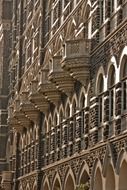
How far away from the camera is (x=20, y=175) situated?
51.4 meters

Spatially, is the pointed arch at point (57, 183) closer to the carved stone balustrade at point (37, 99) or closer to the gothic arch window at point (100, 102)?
the carved stone balustrade at point (37, 99)

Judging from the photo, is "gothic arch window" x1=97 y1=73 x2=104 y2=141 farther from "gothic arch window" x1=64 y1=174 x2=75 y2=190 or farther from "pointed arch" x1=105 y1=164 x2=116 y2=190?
"gothic arch window" x1=64 y1=174 x2=75 y2=190

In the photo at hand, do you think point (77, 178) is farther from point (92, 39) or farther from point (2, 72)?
point (2, 72)

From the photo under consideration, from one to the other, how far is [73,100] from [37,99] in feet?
23.2

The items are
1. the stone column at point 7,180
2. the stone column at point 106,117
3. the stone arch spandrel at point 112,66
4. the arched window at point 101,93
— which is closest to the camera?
the stone arch spandrel at point 112,66

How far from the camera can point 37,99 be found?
41.7 metres

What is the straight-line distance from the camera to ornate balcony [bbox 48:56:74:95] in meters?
34.5

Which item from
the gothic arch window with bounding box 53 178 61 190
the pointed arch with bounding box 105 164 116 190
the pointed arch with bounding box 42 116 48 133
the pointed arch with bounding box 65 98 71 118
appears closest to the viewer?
the pointed arch with bounding box 105 164 116 190

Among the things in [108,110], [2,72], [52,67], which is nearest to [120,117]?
[108,110]

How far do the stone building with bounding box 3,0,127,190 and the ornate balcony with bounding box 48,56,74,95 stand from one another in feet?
0.17

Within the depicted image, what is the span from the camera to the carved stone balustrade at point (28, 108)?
1761 inches

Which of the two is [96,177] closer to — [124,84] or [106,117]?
[106,117]

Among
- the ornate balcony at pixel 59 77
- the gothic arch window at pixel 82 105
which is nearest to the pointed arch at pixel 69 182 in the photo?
the gothic arch window at pixel 82 105

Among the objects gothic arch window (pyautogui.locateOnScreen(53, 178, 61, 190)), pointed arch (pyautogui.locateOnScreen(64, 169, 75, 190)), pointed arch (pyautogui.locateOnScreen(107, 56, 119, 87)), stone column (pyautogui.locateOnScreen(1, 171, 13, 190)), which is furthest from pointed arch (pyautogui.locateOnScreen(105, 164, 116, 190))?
stone column (pyautogui.locateOnScreen(1, 171, 13, 190))
